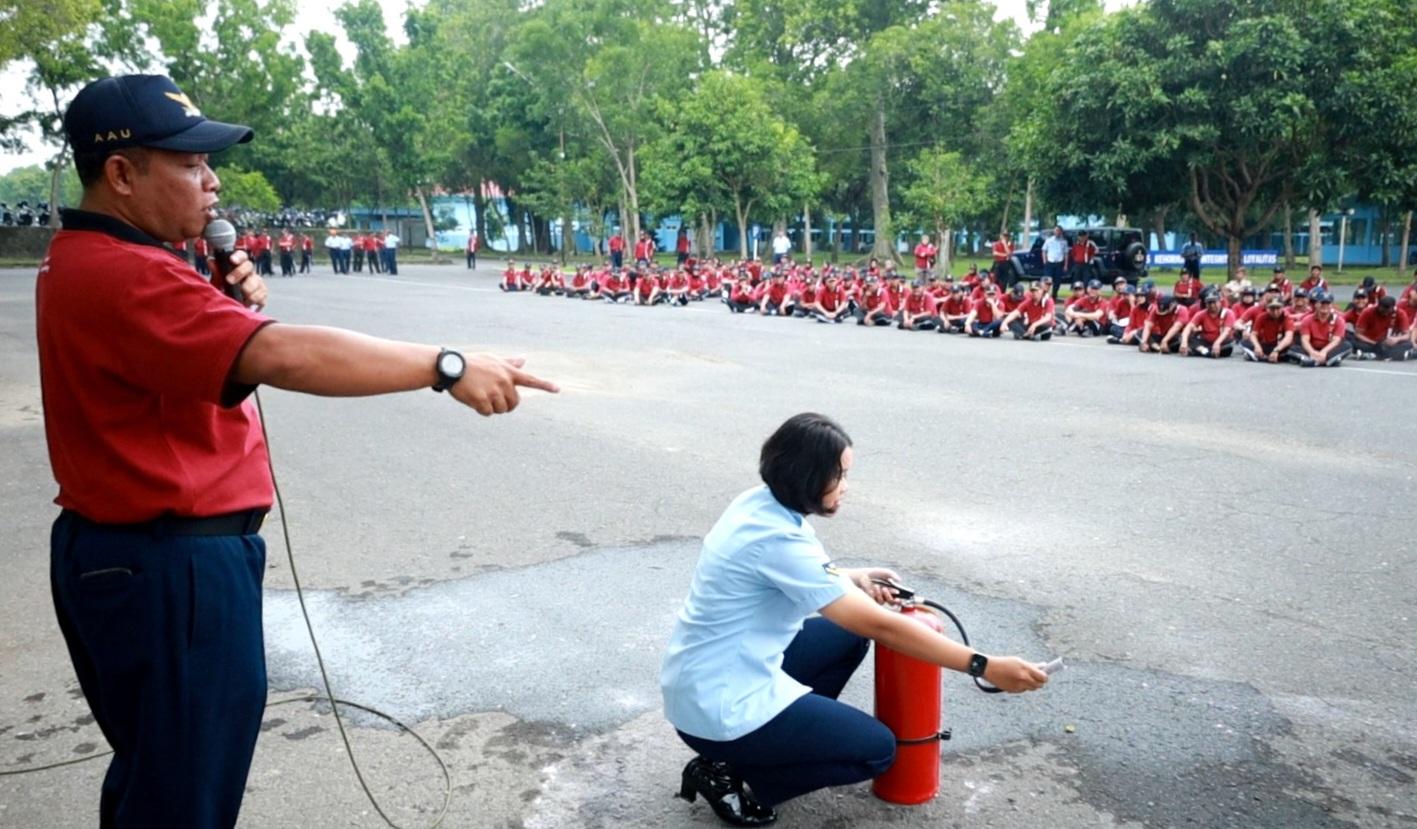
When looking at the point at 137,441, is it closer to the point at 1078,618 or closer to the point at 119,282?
the point at 119,282

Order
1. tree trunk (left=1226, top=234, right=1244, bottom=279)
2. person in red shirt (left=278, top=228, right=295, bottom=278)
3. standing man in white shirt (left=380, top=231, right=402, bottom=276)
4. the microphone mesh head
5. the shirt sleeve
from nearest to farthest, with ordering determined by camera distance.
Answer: the microphone mesh head
the shirt sleeve
tree trunk (left=1226, top=234, right=1244, bottom=279)
person in red shirt (left=278, top=228, right=295, bottom=278)
standing man in white shirt (left=380, top=231, right=402, bottom=276)

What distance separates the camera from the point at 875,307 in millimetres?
19984

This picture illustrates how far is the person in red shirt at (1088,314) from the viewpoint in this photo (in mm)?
17734

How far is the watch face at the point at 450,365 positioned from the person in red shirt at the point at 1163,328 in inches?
574

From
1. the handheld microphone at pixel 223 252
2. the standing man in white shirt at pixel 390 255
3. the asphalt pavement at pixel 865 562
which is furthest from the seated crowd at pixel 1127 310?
the standing man in white shirt at pixel 390 255

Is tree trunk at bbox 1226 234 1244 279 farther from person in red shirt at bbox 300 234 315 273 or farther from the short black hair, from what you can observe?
person in red shirt at bbox 300 234 315 273

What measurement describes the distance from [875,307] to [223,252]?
17917mm

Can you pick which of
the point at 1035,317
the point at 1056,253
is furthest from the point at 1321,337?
the point at 1056,253

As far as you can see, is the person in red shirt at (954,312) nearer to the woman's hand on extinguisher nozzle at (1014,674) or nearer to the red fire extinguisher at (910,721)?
the red fire extinguisher at (910,721)

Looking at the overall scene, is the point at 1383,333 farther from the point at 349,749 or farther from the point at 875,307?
the point at 349,749

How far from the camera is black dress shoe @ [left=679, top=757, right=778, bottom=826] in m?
3.13

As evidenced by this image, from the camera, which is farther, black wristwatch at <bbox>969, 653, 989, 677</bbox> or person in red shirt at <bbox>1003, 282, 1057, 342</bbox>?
person in red shirt at <bbox>1003, 282, 1057, 342</bbox>

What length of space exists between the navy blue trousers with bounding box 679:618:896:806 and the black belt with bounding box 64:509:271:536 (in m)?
1.45

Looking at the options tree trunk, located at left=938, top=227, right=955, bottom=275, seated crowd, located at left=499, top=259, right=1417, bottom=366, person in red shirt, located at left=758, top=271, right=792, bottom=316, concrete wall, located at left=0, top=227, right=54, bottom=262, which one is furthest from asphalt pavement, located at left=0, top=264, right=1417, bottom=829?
→ concrete wall, located at left=0, top=227, right=54, bottom=262
